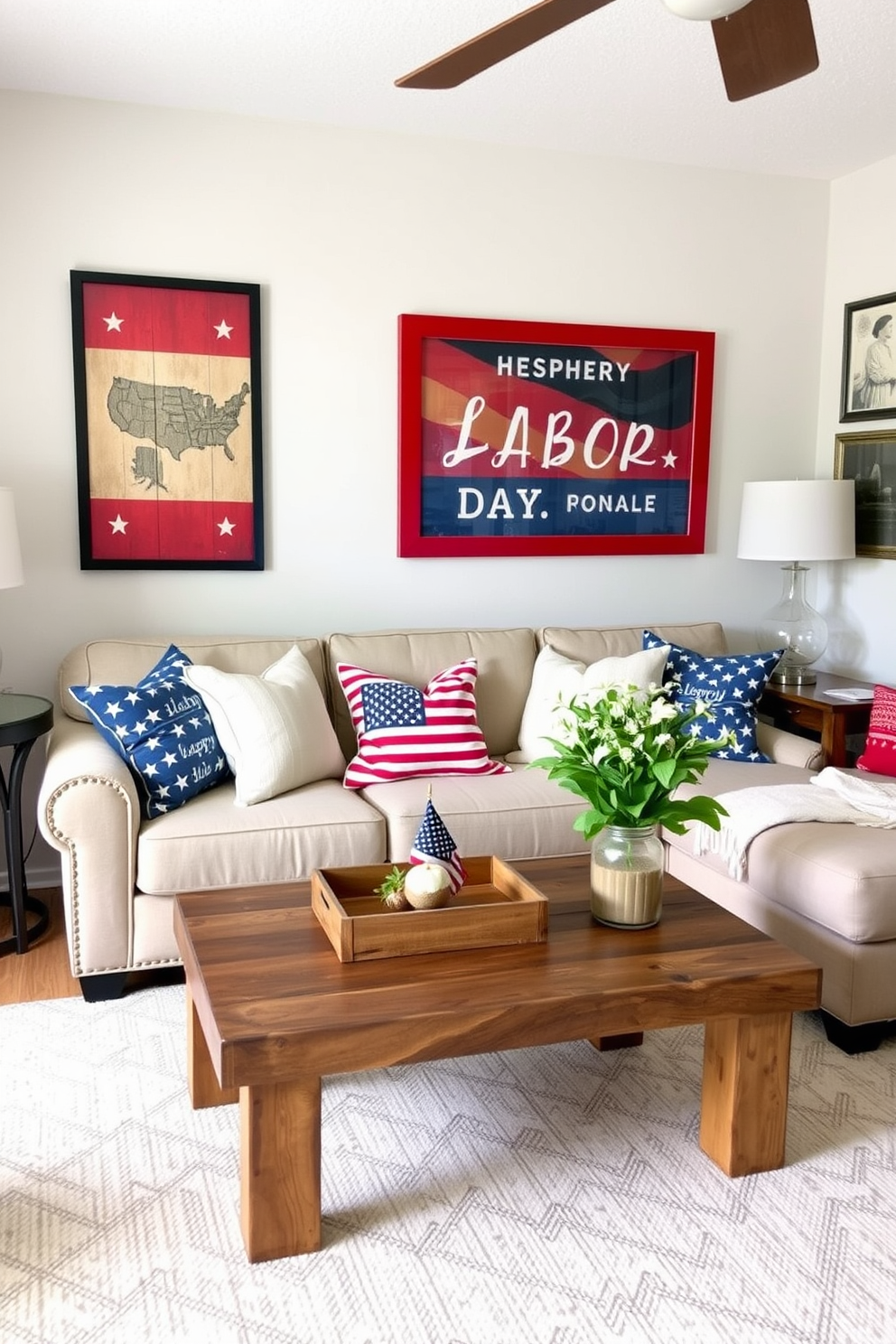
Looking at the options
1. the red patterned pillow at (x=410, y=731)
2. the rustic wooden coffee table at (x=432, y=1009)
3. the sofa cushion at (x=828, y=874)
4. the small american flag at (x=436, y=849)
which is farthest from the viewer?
the red patterned pillow at (x=410, y=731)

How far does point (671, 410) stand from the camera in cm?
429

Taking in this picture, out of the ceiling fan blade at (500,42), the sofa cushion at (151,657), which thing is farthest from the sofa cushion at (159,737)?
the ceiling fan blade at (500,42)

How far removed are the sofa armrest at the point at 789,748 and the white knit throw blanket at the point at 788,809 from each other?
38 centimetres

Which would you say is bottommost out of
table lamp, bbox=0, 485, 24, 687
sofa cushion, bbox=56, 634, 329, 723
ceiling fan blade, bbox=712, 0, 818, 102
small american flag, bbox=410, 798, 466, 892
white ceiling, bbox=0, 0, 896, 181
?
small american flag, bbox=410, 798, 466, 892

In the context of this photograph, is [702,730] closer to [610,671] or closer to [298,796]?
[610,671]

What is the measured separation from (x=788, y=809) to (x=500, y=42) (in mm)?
1959

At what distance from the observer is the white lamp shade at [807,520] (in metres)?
4.01

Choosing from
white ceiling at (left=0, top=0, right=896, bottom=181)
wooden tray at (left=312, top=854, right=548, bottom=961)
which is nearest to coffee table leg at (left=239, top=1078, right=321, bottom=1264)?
wooden tray at (left=312, top=854, right=548, bottom=961)

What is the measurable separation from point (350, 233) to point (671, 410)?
1.37 m

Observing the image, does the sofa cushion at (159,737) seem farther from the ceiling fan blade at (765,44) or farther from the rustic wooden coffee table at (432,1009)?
the ceiling fan blade at (765,44)

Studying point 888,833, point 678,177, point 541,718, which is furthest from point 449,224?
point 888,833

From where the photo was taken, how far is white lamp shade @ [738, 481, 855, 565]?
13.2ft

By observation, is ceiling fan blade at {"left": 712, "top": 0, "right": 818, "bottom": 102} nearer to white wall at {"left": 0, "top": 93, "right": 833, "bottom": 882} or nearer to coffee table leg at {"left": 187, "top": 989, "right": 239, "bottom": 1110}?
white wall at {"left": 0, "top": 93, "right": 833, "bottom": 882}

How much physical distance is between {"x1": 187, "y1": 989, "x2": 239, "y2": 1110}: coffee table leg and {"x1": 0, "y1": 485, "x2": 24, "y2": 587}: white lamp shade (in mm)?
1354
